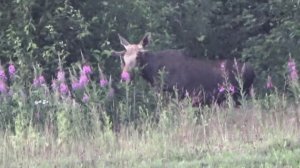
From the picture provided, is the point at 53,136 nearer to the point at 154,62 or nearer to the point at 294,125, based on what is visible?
the point at 294,125

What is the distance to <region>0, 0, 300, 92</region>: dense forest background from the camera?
14.0m

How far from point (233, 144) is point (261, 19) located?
30.8 ft

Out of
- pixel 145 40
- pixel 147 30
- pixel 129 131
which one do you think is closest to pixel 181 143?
pixel 129 131

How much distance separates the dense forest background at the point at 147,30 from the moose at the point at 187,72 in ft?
1.61

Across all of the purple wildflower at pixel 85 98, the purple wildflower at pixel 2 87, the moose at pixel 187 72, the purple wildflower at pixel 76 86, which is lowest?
the moose at pixel 187 72

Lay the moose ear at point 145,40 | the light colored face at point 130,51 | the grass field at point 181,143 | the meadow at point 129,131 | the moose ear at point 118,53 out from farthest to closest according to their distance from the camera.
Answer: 1. the moose ear at point 145,40
2. the light colored face at point 130,51
3. the moose ear at point 118,53
4. the meadow at point 129,131
5. the grass field at point 181,143

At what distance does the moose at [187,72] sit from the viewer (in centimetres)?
1458

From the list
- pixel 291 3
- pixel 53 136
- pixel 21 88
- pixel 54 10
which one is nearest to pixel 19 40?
pixel 54 10

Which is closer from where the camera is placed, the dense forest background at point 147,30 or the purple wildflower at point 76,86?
the purple wildflower at point 76,86

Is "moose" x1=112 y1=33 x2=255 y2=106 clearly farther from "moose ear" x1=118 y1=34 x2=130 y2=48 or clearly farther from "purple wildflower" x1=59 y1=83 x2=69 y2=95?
"purple wildflower" x1=59 y1=83 x2=69 y2=95

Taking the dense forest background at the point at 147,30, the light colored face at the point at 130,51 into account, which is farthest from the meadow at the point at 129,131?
the light colored face at the point at 130,51

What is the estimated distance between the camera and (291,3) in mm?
16734

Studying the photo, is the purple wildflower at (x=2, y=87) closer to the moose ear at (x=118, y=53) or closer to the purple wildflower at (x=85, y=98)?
the purple wildflower at (x=85, y=98)

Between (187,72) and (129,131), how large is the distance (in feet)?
15.7
